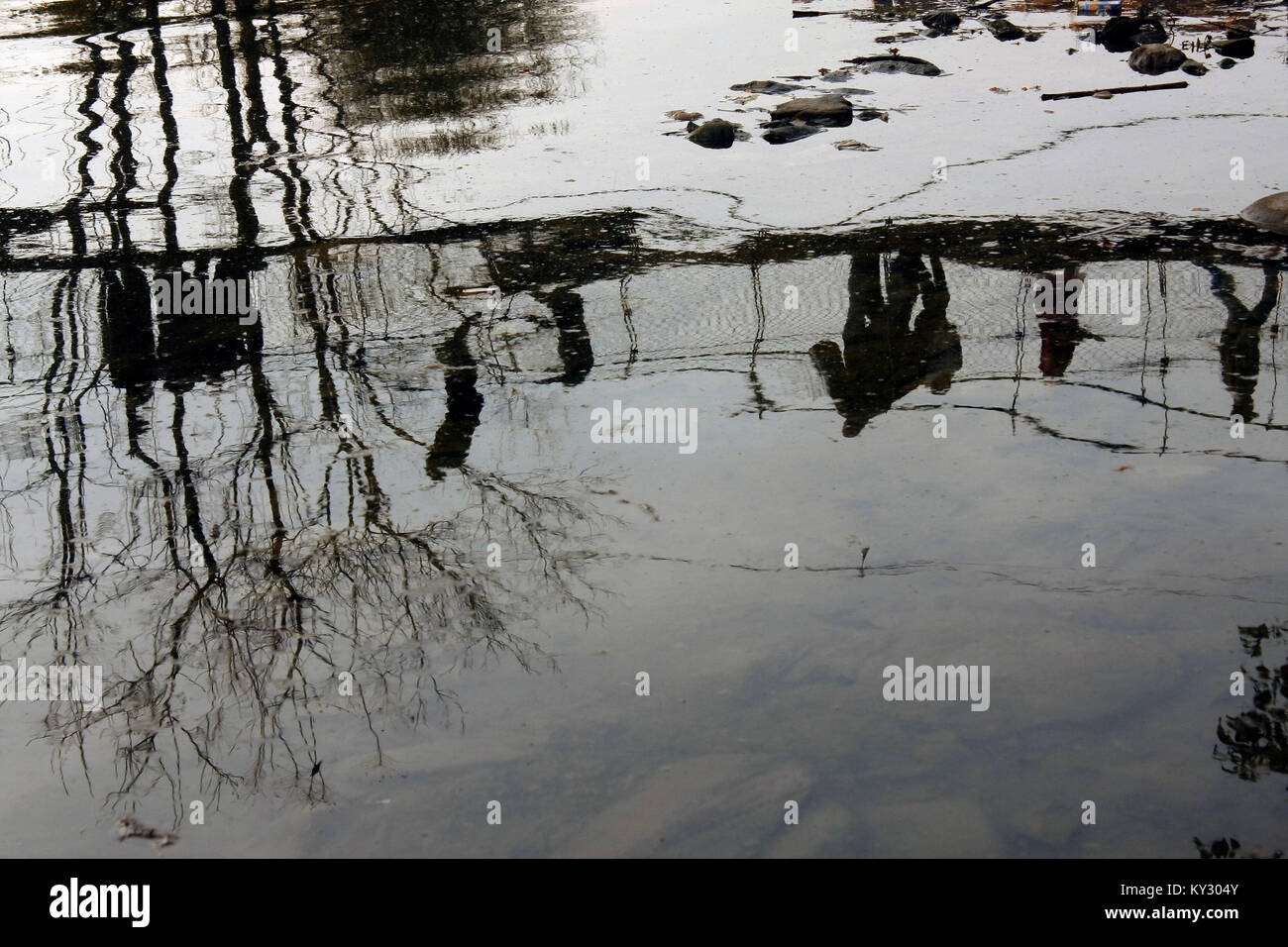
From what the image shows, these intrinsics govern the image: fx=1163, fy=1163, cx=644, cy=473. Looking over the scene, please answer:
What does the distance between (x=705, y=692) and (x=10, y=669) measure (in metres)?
Result: 2.72

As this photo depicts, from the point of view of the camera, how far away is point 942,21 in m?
15.0

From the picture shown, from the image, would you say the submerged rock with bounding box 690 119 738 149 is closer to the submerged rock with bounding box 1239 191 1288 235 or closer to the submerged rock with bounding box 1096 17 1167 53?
the submerged rock with bounding box 1239 191 1288 235

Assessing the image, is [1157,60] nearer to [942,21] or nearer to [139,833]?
[942,21]

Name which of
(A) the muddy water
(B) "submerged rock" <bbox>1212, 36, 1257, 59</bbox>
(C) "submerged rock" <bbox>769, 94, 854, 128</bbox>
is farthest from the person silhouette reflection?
(B) "submerged rock" <bbox>1212, 36, 1257, 59</bbox>

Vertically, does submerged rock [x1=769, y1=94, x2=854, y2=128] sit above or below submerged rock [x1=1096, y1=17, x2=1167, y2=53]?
below

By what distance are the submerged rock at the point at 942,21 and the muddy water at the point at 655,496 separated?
4485 millimetres

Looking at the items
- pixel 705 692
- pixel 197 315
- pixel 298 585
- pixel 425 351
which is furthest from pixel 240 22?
pixel 705 692

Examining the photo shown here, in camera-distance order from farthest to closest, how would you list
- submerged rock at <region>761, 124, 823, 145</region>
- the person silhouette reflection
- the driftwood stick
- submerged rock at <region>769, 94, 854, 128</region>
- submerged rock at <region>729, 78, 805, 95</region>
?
1. submerged rock at <region>729, 78, 805, 95</region>
2. the driftwood stick
3. submerged rock at <region>769, 94, 854, 128</region>
4. submerged rock at <region>761, 124, 823, 145</region>
5. the person silhouette reflection

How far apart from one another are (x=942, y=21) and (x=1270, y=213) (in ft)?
26.4

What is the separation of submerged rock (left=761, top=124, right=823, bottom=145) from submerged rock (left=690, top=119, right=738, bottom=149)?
1.23 ft

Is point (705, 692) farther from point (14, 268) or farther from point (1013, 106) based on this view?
point (1013, 106)

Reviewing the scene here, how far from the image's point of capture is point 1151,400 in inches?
236

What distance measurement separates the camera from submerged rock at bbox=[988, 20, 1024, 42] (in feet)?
47.2

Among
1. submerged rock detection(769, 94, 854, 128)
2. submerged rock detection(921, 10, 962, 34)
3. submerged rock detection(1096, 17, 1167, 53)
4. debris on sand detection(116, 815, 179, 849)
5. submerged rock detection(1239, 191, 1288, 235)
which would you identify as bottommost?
debris on sand detection(116, 815, 179, 849)
